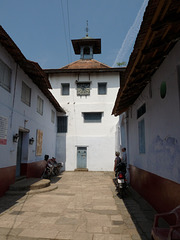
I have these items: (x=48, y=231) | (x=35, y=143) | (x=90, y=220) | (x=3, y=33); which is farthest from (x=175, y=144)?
(x=35, y=143)

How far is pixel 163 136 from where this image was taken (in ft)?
15.2

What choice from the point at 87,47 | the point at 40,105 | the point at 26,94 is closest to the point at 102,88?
the point at 87,47

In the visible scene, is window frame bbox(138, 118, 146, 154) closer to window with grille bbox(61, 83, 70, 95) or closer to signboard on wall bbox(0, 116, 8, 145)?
signboard on wall bbox(0, 116, 8, 145)

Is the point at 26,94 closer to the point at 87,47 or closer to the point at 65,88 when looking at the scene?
the point at 65,88

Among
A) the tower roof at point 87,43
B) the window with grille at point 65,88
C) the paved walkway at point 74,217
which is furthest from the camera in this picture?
the tower roof at point 87,43

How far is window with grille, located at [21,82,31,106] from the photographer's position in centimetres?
891

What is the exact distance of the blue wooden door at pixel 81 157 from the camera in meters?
15.7

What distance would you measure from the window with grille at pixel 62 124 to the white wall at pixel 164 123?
35.3ft

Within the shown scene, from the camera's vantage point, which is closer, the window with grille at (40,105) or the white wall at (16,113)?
the white wall at (16,113)

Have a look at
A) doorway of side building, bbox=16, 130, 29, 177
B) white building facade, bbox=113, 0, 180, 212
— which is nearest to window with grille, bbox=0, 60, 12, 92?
doorway of side building, bbox=16, 130, 29, 177

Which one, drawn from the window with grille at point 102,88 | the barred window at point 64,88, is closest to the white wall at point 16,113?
the barred window at point 64,88

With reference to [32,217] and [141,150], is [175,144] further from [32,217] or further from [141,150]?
[32,217]

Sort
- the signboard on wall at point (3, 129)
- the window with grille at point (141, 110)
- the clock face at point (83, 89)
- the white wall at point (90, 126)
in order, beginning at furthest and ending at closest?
the clock face at point (83, 89), the white wall at point (90, 126), the signboard on wall at point (3, 129), the window with grille at point (141, 110)

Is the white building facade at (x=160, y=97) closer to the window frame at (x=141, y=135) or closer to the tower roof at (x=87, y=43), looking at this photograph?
the window frame at (x=141, y=135)
